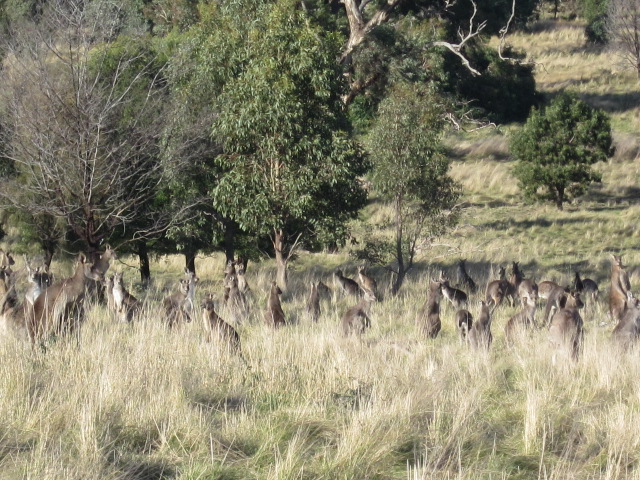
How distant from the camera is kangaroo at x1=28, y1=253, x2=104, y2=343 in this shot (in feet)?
32.3

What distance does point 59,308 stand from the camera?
10391 mm

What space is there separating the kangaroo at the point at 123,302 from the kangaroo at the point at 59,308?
75 cm

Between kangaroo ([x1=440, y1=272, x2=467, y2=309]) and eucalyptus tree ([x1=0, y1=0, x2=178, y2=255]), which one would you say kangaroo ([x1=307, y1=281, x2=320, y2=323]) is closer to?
kangaroo ([x1=440, y1=272, x2=467, y2=309])

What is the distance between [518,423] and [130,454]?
11.0 feet

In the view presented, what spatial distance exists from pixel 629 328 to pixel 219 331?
5171 millimetres

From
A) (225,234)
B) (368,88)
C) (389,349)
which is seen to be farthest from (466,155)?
(389,349)

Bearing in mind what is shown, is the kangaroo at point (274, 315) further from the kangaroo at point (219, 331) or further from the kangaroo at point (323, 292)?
the kangaroo at point (323, 292)

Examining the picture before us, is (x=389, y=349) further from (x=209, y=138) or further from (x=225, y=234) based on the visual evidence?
(x=225, y=234)

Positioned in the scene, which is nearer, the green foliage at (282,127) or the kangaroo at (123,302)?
the kangaroo at (123,302)

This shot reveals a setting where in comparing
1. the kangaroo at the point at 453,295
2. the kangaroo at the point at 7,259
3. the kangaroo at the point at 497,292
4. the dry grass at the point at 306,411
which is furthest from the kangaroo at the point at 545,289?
the kangaroo at the point at 7,259

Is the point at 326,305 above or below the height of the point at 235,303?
below

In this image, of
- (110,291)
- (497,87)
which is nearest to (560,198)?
(497,87)

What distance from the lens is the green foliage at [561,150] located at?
3531cm

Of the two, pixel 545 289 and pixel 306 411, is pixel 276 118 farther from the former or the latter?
pixel 306 411
